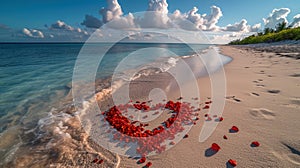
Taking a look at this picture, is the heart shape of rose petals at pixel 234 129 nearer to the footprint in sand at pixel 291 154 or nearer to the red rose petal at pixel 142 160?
the footprint in sand at pixel 291 154

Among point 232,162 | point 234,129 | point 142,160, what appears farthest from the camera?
point 234,129

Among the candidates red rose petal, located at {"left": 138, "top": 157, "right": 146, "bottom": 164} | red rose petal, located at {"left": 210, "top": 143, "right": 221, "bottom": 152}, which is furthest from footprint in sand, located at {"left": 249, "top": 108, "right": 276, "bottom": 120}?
red rose petal, located at {"left": 138, "top": 157, "right": 146, "bottom": 164}

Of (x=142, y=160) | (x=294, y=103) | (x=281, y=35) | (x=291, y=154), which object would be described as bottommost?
(x=142, y=160)

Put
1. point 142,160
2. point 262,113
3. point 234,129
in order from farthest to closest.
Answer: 1. point 262,113
2. point 234,129
3. point 142,160

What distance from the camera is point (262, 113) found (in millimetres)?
3529

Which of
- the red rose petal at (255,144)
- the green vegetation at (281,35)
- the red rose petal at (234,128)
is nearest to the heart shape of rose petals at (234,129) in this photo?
the red rose petal at (234,128)

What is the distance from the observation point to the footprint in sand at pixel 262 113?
11.0 feet

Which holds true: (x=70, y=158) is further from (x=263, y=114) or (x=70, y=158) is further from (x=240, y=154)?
(x=263, y=114)

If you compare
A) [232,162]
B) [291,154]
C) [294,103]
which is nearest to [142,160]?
[232,162]

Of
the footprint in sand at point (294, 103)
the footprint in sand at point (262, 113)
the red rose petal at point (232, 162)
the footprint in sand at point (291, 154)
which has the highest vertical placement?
the footprint in sand at point (294, 103)

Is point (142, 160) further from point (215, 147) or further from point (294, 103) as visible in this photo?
point (294, 103)

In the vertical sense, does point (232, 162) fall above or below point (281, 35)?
below

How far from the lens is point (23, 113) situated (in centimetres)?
511

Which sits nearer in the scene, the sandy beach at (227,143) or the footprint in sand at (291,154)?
the footprint in sand at (291,154)
